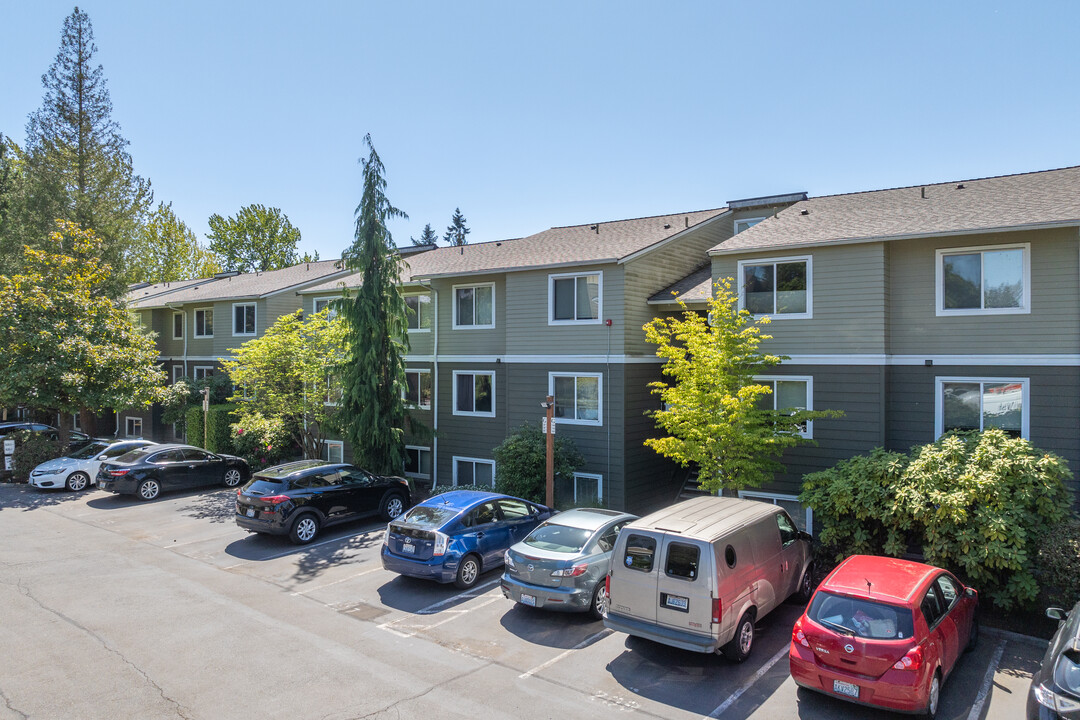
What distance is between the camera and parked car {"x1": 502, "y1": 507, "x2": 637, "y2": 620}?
1048 cm

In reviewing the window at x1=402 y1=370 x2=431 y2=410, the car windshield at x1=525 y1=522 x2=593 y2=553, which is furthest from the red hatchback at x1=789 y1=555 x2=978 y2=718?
the window at x1=402 y1=370 x2=431 y2=410

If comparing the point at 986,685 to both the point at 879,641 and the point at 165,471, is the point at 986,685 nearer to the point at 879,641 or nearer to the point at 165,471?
the point at 879,641

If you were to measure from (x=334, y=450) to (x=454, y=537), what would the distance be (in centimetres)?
1372

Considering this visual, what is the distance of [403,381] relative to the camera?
20.1 m

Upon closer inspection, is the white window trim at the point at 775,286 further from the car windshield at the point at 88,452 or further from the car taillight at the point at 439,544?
the car windshield at the point at 88,452

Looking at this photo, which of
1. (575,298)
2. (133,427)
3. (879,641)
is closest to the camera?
(879,641)

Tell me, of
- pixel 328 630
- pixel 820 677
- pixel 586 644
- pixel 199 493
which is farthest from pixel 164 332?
pixel 820 677

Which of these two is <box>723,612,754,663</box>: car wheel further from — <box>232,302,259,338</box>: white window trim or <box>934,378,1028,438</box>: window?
<box>232,302,259,338</box>: white window trim

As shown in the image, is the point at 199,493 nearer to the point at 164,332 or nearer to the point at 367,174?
the point at 367,174

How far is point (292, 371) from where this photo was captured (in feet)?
70.0

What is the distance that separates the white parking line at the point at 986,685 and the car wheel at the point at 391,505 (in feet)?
43.9

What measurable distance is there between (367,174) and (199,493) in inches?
470

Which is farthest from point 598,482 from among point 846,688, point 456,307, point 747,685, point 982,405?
point 846,688

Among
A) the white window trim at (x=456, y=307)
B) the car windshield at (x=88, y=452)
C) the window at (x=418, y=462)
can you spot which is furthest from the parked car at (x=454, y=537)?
the car windshield at (x=88, y=452)
